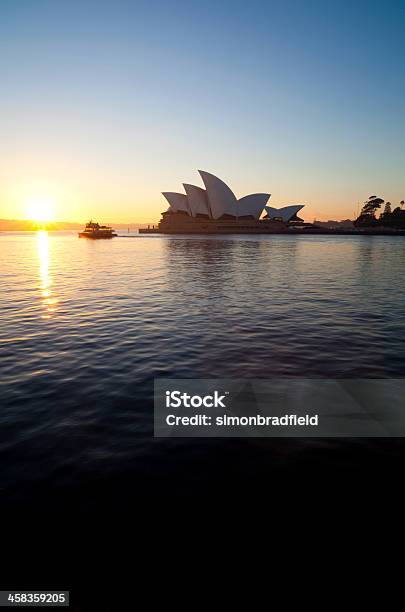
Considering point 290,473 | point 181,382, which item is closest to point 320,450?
point 290,473

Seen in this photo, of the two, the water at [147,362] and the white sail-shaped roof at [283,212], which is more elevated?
the white sail-shaped roof at [283,212]

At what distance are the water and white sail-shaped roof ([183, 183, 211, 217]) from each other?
355ft

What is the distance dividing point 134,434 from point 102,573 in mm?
2448

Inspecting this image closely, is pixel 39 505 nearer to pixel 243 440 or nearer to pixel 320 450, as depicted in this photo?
pixel 243 440

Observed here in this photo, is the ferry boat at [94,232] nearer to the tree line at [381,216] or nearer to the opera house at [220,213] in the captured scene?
the opera house at [220,213]

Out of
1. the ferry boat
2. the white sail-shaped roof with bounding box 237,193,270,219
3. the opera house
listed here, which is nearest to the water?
the ferry boat

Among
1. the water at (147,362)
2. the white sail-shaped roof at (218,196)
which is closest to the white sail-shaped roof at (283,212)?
the white sail-shaped roof at (218,196)

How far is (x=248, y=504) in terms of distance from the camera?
4.21 meters

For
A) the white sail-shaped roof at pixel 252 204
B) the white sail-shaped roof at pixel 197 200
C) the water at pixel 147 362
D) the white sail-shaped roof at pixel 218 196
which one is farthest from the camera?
the white sail-shaped roof at pixel 252 204

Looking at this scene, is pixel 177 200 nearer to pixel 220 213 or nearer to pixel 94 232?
pixel 220 213

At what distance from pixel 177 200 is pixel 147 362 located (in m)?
136

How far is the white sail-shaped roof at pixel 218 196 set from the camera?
363 feet

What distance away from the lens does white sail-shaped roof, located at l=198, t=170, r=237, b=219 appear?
363 ft

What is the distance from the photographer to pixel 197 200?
126 metres
